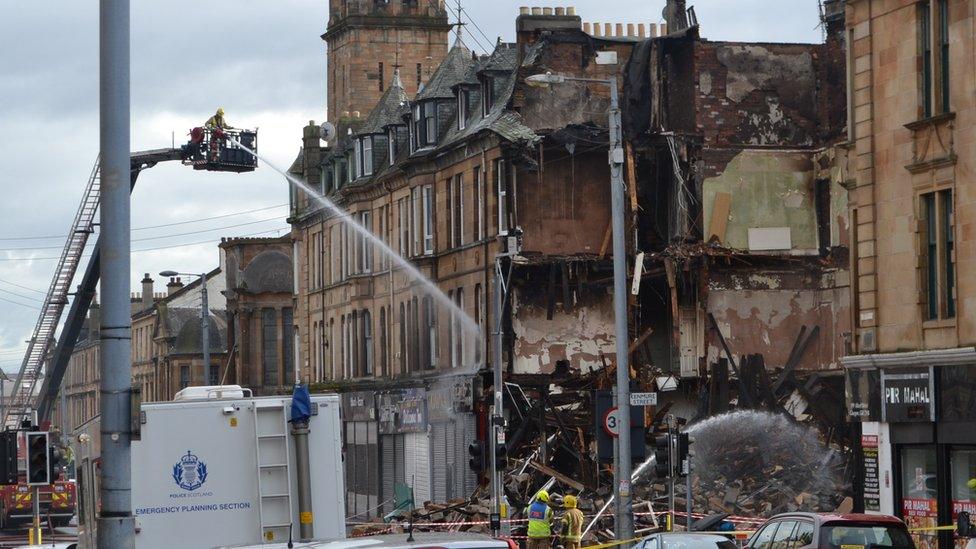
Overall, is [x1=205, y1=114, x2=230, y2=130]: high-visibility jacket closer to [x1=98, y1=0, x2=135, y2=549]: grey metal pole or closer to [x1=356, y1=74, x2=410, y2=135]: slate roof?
[x1=356, y1=74, x2=410, y2=135]: slate roof

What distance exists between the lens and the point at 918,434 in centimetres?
2916

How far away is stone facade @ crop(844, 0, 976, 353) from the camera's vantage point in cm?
2791

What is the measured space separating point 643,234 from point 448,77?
1111 cm

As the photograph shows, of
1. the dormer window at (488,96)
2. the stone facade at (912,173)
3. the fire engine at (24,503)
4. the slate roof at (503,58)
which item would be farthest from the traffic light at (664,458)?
the fire engine at (24,503)

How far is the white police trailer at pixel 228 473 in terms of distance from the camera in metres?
20.0

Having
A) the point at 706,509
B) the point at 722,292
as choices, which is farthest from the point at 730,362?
the point at 706,509

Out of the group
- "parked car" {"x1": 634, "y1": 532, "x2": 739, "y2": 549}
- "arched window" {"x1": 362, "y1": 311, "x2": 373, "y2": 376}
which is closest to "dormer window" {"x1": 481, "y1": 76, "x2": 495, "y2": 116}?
"arched window" {"x1": 362, "y1": 311, "x2": 373, "y2": 376}

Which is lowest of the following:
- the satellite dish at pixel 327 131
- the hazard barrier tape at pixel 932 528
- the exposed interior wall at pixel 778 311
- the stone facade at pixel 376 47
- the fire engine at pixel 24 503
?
the fire engine at pixel 24 503

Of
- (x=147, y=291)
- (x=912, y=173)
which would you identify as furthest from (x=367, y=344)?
(x=147, y=291)

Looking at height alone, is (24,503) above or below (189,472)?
below

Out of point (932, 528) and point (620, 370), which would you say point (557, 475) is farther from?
point (620, 370)

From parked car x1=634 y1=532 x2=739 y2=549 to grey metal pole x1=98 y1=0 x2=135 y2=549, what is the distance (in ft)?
29.7

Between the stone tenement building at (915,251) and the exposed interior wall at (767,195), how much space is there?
16.8m

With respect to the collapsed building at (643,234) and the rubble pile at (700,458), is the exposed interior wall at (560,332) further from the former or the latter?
the rubble pile at (700,458)
